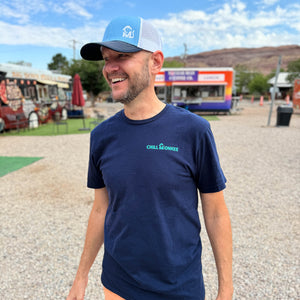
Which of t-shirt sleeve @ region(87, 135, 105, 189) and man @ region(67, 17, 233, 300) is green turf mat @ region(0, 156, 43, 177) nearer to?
t-shirt sleeve @ region(87, 135, 105, 189)

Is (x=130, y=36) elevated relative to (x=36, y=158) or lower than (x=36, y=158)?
elevated

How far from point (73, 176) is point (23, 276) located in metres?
3.43

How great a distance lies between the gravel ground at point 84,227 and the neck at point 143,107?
2170 millimetres

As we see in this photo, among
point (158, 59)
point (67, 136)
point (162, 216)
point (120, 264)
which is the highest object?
point (158, 59)

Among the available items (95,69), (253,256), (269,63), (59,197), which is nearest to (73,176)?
(59,197)

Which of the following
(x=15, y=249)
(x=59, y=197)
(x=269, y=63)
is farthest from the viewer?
(x=269, y=63)

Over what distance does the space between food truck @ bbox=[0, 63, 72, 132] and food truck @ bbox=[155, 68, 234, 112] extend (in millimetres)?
7613

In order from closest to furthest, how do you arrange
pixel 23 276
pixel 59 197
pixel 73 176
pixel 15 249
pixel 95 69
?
pixel 23 276 → pixel 15 249 → pixel 59 197 → pixel 73 176 → pixel 95 69

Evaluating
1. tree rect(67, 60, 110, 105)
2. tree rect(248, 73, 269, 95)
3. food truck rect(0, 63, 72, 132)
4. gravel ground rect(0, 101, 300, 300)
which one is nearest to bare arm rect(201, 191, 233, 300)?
gravel ground rect(0, 101, 300, 300)

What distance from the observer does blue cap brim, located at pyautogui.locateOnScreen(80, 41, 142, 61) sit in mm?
1123

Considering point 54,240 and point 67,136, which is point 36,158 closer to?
point 67,136

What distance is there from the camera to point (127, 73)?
46.3 inches

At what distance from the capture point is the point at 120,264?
1246mm

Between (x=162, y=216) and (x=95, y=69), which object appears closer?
(x=162, y=216)
